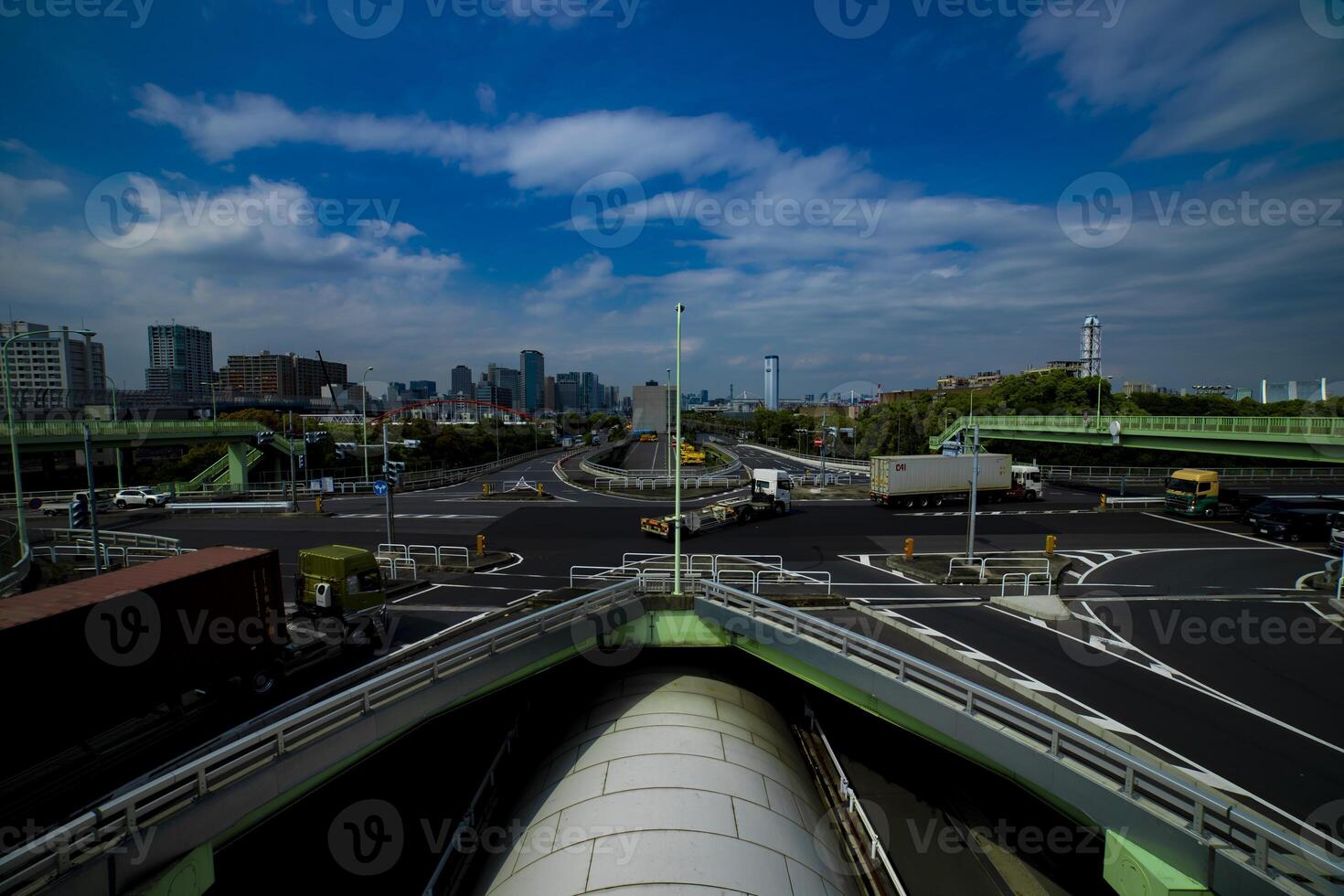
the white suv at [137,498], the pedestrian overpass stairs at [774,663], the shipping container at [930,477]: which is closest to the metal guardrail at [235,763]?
the pedestrian overpass stairs at [774,663]

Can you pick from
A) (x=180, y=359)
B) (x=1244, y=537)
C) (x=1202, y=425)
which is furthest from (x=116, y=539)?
(x=180, y=359)

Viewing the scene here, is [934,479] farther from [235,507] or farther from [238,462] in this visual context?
[238,462]

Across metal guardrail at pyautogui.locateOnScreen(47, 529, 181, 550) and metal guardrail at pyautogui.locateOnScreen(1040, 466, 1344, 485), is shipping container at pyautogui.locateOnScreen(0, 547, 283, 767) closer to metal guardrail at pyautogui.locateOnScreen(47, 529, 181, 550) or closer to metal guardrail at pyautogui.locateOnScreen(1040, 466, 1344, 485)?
metal guardrail at pyautogui.locateOnScreen(47, 529, 181, 550)

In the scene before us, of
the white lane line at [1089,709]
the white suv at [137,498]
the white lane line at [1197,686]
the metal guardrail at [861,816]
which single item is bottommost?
the metal guardrail at [861,816]

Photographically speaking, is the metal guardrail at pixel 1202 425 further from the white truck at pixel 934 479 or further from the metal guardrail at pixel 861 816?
the metal guardrail at pixel 861 816

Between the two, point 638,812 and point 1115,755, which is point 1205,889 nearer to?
point 1115,755

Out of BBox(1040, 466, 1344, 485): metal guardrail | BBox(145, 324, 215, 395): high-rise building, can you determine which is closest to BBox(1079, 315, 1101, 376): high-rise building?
BBox(1040, 466, 1344, 485): metal guardrail
